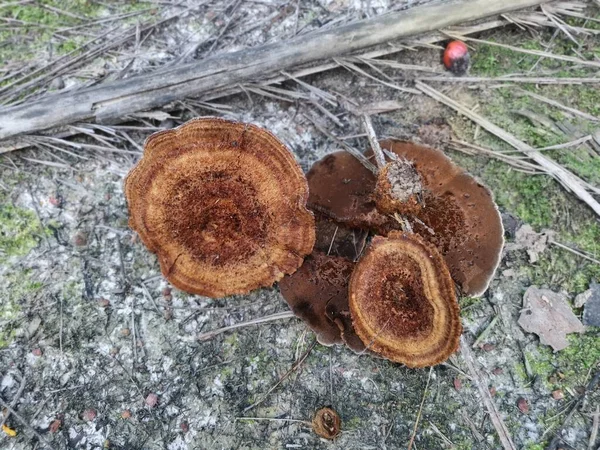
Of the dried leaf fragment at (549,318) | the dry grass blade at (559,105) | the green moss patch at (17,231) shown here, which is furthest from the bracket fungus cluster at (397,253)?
the green moss patch at (17,231)

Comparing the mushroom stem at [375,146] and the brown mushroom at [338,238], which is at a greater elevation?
the mushroom stem at [375,146]

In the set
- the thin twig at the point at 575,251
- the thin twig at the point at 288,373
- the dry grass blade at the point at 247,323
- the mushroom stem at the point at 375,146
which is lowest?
the thin twig at the point at 288,373

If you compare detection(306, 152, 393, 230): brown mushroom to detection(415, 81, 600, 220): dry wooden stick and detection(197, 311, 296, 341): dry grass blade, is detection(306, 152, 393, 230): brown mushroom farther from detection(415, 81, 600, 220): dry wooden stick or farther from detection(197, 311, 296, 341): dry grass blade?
detection(415, 81, 600, 220): dry wooden stick

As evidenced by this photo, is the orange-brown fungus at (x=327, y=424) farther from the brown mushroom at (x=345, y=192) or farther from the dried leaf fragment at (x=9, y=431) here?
the dried leaf fragment at (x=9, y=431)

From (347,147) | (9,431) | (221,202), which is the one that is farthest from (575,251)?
(9,431)

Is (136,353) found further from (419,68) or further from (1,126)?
(419,68)
